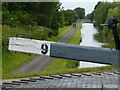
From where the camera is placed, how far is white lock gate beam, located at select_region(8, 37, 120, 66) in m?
3.15

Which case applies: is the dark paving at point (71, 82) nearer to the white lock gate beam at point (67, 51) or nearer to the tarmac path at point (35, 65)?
the white lock gate beam at point (67, 51)

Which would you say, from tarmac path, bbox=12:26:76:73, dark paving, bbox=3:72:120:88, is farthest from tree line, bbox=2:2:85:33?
dark paving, bbox=3:72:120:88

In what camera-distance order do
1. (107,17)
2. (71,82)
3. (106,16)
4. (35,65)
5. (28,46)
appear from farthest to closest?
(106,16)
(107,17)
(35,65)
(71,82)
(28,46)

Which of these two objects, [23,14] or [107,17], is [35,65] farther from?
[107,17]

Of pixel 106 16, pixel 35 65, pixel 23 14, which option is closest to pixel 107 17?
pixel 106 16

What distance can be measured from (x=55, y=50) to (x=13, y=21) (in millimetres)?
13087

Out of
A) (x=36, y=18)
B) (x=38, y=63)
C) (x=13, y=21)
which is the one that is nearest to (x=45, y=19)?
(x=36, y=18)

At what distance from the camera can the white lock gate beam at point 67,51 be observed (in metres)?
3.15

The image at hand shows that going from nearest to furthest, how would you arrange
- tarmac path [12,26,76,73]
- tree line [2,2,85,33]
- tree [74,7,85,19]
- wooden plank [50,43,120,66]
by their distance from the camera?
wooden plank [50,43,120,66] < tarmac path [12,26,76,73] < tree line [2,2,85,33] < tree [74,7,85,19]

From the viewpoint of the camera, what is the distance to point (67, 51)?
3.22 m

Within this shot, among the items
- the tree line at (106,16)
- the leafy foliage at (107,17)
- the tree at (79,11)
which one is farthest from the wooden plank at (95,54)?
the tree at (79,11)

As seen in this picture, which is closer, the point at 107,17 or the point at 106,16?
the point at 107,17

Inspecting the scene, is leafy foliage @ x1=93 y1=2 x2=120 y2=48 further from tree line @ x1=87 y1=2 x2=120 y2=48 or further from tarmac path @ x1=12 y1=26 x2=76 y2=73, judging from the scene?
tarmac path @ x1=12 y1=26 x2=76 y2=73

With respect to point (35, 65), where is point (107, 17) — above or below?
above
